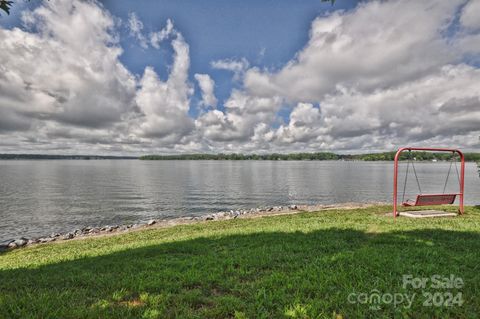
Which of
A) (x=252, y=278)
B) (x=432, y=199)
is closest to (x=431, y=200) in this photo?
(x=432, y=199)

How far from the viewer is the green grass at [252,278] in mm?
4445

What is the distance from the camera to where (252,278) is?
5883 millimetres

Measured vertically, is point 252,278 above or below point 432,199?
below

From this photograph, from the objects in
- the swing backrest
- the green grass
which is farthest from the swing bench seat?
the green grass

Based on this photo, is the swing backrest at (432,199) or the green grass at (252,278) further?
the swing backrest at (432,199)

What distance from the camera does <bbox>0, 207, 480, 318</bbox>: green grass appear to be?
445cm

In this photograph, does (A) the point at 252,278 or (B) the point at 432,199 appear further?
(B) the point at 432,199

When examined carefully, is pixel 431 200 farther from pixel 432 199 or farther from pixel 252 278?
pixel 252 278

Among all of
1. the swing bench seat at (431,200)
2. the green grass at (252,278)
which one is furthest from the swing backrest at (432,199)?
the green grass at (252,278)

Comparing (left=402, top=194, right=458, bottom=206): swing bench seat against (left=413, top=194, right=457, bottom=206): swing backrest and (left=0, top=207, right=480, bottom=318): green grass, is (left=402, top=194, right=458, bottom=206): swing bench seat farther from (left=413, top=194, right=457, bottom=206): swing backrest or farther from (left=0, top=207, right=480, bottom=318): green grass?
(left=0, top=207, right=480, bottom=318): green grass

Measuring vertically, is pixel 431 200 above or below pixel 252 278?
above

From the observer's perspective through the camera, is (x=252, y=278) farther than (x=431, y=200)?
No

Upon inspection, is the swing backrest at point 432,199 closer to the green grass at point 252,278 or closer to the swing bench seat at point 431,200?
the swing bench seat at point 431,200

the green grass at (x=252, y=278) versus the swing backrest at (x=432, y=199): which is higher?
the swing backrest at (x=432, y=199)
